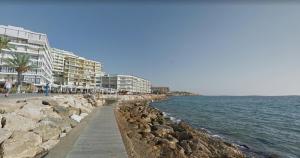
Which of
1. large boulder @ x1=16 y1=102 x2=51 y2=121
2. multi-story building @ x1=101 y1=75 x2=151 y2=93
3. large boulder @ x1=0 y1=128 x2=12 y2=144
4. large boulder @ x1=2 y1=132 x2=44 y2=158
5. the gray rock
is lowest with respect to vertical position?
the gray rock

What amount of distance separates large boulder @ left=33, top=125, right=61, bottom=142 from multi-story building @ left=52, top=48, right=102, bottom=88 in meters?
96.3

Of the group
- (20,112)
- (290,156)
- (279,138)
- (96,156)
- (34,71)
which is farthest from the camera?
(34,71)

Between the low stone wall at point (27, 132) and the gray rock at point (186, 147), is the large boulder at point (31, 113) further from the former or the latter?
the gray rock at point (186, 147)

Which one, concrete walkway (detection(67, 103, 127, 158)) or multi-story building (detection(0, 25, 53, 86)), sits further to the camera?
multi-story building (detection(0, 25, 53, 86))

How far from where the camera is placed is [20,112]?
34.2 feet

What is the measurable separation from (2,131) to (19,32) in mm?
67911

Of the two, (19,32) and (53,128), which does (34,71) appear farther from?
(53,128)

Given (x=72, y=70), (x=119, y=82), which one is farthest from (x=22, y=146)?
(x=119, y=82)

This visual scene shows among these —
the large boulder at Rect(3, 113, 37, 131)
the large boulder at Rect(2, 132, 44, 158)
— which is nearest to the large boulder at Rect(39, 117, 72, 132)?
the large boulder at Rect(3, 113, 37, 131)

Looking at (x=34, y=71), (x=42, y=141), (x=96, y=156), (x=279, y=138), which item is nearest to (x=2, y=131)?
(x=42, y=141)

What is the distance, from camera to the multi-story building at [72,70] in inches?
4247

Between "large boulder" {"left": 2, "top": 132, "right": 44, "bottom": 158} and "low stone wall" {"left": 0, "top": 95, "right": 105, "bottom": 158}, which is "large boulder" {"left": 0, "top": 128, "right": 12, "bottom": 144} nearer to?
"low stone wall" {"left": 0, "top": 95, "right": 105, "bottom": 158}

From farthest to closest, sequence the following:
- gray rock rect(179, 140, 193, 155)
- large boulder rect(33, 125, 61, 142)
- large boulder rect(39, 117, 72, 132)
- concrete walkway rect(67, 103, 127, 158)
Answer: gray rock rect(179, 140, 193, 155) < large boulder rect(39, 117, 72, 132) < large boulder rect(33, 125, 61, 142) < concrete walkway rect(67, 103, 127, 158)

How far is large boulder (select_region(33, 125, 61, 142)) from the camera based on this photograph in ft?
29.1
